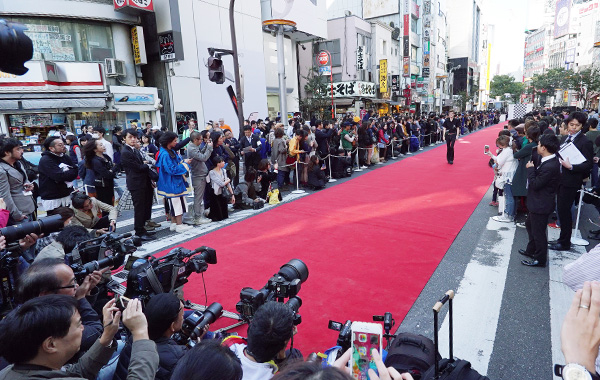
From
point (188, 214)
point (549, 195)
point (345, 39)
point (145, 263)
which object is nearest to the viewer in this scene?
point (145, 263)

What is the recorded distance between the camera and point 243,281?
4.62 meters

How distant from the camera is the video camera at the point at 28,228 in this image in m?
3.12

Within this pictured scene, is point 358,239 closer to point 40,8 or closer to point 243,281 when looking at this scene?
point 243,281

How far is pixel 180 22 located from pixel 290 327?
59.3ft

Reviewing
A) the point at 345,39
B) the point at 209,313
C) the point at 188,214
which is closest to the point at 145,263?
the point at 209,313

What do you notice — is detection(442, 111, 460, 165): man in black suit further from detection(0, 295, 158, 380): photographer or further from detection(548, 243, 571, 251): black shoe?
detection(0, 295, 158, 380): photographer

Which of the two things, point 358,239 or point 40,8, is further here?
point 40,8

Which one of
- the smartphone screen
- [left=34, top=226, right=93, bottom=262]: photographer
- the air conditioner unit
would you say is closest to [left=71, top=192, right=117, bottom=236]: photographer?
[left=34, top=226, right=93, bottom=262]: photographer

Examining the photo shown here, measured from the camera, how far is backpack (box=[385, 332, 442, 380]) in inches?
90.0

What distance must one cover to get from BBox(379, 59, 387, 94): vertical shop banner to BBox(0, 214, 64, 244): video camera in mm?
31822

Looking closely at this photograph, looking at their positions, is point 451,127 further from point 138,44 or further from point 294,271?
point 138,44

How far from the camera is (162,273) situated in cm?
311

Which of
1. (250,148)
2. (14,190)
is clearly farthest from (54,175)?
(250,148)

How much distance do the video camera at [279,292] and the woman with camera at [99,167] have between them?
4544 mm
